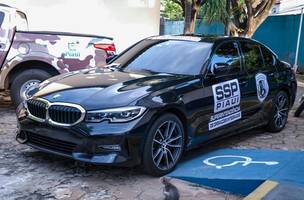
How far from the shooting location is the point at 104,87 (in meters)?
5.36

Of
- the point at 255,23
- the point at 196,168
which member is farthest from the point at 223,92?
the point at 255,23

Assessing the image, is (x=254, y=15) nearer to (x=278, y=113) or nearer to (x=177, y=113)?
(x=278, y=113)

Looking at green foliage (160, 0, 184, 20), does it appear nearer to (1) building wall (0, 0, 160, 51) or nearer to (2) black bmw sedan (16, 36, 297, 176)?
(1) building wall (0, 0, 160, 51)

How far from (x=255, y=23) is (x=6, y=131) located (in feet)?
27.6

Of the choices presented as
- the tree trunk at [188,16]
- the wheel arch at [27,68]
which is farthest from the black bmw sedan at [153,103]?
the tree trunk at [188,16]

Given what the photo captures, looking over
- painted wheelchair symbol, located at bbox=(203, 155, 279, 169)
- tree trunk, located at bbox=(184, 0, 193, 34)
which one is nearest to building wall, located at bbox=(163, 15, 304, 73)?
→ tree trunk, located at bbox=(184, 0, 193, 34)

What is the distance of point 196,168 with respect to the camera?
5625mm

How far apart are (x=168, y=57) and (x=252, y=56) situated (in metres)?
1.59

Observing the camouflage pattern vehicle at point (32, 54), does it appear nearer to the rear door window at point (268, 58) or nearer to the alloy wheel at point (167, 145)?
the rear door window at point (268, 58)

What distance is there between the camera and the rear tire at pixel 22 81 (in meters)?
8.29

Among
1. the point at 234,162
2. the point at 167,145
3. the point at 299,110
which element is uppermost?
the point at 167,145

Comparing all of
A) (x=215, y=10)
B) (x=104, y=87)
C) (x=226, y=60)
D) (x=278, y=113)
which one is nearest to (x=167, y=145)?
(x=104, y=87)

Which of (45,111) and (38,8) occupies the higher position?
(38,8)

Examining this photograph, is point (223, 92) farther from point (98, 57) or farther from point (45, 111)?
point (98, 57)
